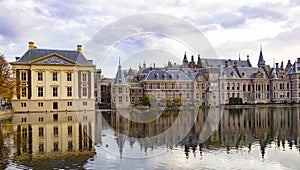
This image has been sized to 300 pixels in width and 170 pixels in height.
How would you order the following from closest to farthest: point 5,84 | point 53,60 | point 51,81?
point 5,84, point 53,60, point 51,81

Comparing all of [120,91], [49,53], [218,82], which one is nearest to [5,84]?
[49,53]

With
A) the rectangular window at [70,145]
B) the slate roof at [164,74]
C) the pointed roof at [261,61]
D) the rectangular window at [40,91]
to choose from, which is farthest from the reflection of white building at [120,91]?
the rectangular window at [70,145]

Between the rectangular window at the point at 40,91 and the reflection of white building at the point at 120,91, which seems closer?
the rectangular window at the point at 40,91

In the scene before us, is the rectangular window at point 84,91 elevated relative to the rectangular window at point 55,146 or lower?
elevated

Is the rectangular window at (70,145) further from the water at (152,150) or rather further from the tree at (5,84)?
the tree at (5,84)

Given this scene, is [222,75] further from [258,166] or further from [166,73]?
[258,166]

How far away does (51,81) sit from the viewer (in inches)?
2168

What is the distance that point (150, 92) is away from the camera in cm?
7381

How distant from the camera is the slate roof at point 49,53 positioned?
5441 cm

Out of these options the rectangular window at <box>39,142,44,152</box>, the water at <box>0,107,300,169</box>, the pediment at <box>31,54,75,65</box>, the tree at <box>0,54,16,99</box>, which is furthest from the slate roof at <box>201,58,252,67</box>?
the rectangular window at <box>39,142,44,152</box>

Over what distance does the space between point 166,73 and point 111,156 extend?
59.9 m

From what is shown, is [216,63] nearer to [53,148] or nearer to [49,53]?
[49,53]

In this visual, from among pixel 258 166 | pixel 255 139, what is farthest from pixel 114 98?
pixel 258 166

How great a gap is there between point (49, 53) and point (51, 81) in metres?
5.02
